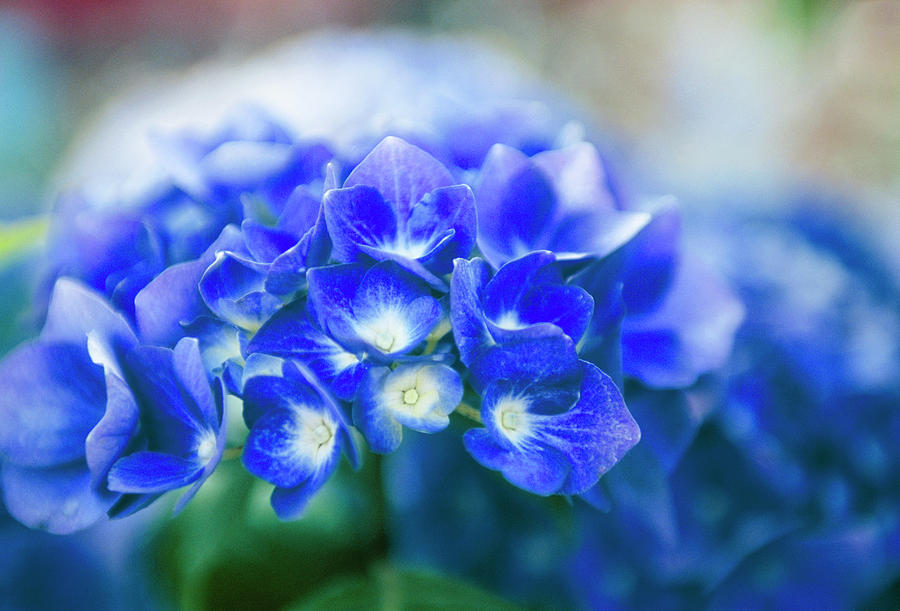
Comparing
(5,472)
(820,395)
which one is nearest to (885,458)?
(820,395)

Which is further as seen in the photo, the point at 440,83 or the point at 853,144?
the point at 853,144

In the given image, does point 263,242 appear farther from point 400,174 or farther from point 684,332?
point 684,332

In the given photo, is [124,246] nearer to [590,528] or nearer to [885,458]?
[590,528]

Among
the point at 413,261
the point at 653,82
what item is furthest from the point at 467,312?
the point at 653,82

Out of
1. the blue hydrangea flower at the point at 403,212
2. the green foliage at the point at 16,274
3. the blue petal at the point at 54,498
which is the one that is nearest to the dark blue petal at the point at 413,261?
the blue hydrangea flower at the point at 403,212

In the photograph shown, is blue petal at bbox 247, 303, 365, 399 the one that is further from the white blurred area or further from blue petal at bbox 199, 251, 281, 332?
the white blurred area

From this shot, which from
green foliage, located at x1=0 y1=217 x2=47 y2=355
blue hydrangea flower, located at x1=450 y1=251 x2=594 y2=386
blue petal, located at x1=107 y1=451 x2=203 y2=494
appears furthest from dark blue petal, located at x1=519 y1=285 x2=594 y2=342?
green foliage, located at x1=0 y1=217 x2=47 y2=355

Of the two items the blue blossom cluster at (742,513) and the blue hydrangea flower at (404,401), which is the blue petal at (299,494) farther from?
the blue blossom cluster at (742,513)
